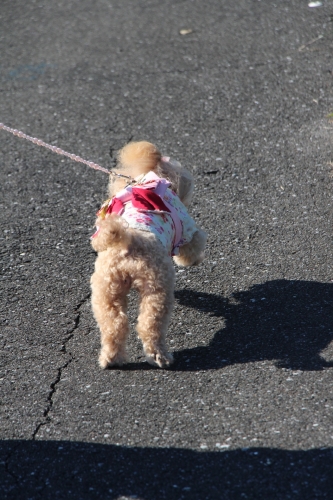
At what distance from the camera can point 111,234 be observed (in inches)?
136

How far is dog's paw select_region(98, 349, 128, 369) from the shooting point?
3.70m

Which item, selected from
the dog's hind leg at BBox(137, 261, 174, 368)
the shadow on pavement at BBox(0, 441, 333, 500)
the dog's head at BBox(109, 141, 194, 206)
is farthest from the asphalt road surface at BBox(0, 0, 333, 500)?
the dog's head at BBox(109, 141, 194, 206)

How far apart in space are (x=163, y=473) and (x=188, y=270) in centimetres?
191

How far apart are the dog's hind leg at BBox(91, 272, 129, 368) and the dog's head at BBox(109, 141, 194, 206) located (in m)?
0.89

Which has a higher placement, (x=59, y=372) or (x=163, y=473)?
(x=163, y=473)

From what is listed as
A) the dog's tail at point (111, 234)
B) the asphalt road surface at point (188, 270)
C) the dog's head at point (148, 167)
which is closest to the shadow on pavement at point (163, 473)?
the asphalt road surface at point (188, 270)

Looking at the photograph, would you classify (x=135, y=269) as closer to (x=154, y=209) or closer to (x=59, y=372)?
(x=154, y=209)

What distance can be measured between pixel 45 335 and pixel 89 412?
0.81 m

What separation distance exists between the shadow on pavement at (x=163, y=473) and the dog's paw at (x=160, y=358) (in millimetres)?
645

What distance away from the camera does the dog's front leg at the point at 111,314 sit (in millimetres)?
3619

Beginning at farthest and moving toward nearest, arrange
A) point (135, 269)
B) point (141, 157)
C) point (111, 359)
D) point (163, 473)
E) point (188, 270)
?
1. point (188, 270)
2. point (141, 157)
3. point (111, 359)
4. point (135, 269)
5. point (163, 473)

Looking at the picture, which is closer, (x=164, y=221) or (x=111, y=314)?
(x=111, y=314)

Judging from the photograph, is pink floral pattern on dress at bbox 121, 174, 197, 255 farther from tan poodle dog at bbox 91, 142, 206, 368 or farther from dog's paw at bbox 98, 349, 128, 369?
dog's paw at bbox 98, 349, 128, 369

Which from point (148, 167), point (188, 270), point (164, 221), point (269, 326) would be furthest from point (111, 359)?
point (148, 167)
